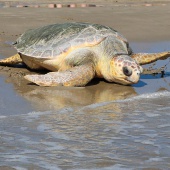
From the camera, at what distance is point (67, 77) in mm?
7824

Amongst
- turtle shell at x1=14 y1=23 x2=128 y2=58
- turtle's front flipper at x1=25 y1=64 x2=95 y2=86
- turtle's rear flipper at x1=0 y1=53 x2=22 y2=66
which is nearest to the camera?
turtle's front flipper at x1=25 y1=64 x2=95 y2=86

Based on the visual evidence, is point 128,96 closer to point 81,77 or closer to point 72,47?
point 81,77

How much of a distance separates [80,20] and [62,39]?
9065 mm

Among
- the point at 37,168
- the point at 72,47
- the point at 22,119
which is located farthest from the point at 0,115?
the point at 72,47

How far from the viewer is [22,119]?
5996 millimetres

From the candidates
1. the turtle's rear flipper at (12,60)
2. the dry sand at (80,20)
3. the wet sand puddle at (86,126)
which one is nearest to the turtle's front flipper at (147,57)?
the wet sand puddle at (86,126)

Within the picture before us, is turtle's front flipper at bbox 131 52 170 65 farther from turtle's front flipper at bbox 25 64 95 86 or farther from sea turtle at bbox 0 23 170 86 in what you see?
turtle's front flipper at bbox 25 64 95 86

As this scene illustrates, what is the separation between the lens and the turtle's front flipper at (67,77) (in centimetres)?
771

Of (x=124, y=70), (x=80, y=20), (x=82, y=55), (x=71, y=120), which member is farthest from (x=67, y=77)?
(x=80, y=20)

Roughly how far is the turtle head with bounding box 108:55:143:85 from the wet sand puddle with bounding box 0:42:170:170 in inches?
4.5

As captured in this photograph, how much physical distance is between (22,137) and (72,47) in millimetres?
3374

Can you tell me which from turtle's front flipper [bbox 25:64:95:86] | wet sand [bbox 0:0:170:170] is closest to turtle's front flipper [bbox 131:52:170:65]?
wet sand [bbox 0:0:170:170]

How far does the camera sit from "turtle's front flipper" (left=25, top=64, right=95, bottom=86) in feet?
25.3

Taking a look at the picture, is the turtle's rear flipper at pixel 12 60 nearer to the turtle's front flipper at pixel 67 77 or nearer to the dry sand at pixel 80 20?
the dry sand at pixel 80 20
